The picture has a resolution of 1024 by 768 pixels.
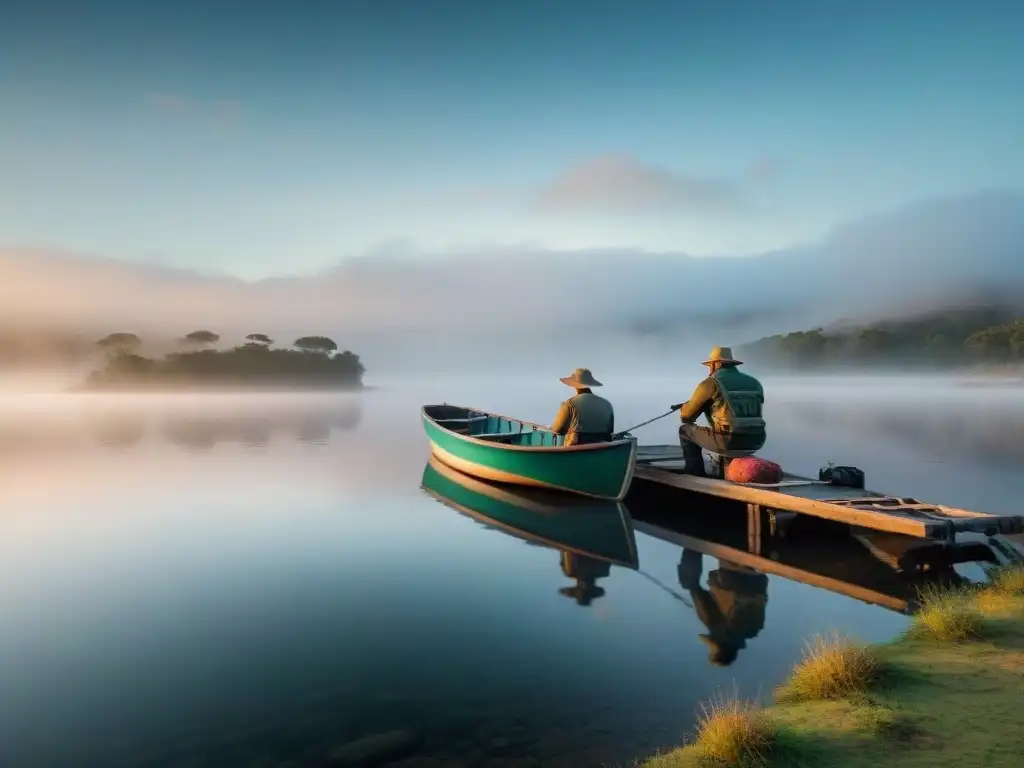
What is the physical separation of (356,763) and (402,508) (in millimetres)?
13924

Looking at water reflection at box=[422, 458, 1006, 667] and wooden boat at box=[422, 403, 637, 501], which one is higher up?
wooden boat at box=[422, 403, 637, 501]

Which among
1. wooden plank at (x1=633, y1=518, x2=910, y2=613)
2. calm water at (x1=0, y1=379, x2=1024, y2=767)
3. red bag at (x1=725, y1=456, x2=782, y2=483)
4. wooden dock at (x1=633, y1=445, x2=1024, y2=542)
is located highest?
red bag at (x1=725, y1=456, x2=782, y2=483)

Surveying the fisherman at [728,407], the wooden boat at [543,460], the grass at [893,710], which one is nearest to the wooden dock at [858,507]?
the fisherman at [728,407]

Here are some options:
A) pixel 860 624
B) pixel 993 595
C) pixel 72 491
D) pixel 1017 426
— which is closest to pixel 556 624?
pixel 860 624

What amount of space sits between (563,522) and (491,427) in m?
12.3

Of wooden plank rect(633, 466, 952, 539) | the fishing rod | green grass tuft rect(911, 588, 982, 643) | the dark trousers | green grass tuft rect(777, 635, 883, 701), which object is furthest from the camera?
the dark trousers

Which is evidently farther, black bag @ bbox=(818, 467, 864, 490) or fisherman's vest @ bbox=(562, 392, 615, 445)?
fisherman's vest @ bbox=(562, 392, 615, 445)

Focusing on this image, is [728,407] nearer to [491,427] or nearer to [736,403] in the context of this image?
[736,403]

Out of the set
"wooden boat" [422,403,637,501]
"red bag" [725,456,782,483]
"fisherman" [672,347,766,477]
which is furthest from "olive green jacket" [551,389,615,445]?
"red bag" [725,456,782,483]

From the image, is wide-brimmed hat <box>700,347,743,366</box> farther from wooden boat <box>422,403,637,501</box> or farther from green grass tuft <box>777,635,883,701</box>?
green grass tuft <box>777,635,883,701</box>

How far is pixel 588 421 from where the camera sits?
18.7 meters

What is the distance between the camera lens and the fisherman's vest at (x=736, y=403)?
50.8 ft

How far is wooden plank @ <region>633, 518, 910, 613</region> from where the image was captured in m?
10.8

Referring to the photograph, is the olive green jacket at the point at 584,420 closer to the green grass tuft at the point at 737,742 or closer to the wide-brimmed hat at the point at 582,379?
the wide-brimmed hat at the point at 582,379
